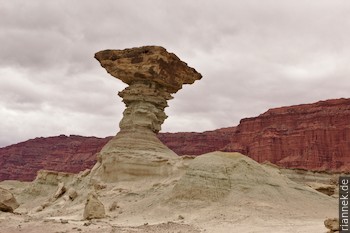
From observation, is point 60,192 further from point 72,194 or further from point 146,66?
point 146,66

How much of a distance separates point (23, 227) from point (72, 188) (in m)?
16.1

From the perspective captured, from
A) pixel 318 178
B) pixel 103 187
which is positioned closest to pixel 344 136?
pixel 318 178

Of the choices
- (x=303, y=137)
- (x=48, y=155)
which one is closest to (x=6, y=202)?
(x=303, y=137)

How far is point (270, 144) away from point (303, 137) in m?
7.68

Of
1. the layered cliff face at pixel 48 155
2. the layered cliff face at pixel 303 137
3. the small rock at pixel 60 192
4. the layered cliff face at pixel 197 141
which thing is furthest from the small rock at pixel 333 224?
the layered cliff face at pixel 48 155

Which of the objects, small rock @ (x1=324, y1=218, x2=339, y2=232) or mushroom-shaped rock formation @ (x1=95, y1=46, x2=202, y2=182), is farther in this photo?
mushroom-shaped rock formation @ (x1=95, y1=46, x2=202, y2=182)

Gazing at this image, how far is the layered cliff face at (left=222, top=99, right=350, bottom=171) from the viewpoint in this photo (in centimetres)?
9262

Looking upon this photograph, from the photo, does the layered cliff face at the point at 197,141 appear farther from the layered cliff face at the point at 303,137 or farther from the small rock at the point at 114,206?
the small rock at the point at 114,206

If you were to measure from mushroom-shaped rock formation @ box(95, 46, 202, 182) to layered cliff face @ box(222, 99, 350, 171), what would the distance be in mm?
60713

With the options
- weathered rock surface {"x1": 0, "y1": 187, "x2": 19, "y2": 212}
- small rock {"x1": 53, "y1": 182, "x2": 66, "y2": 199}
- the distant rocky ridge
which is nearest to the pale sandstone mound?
weathered rock surface {"x1": 0, "y1": 187, "x2": 19, "y2": 212}

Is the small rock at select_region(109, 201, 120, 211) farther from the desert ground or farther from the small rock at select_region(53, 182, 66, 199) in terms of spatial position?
the small rock at select_region(53, 182, 66, 199)

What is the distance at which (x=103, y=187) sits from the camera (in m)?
30.9

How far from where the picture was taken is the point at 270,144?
100 m

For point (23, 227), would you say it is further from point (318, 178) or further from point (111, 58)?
point (318, 178)
